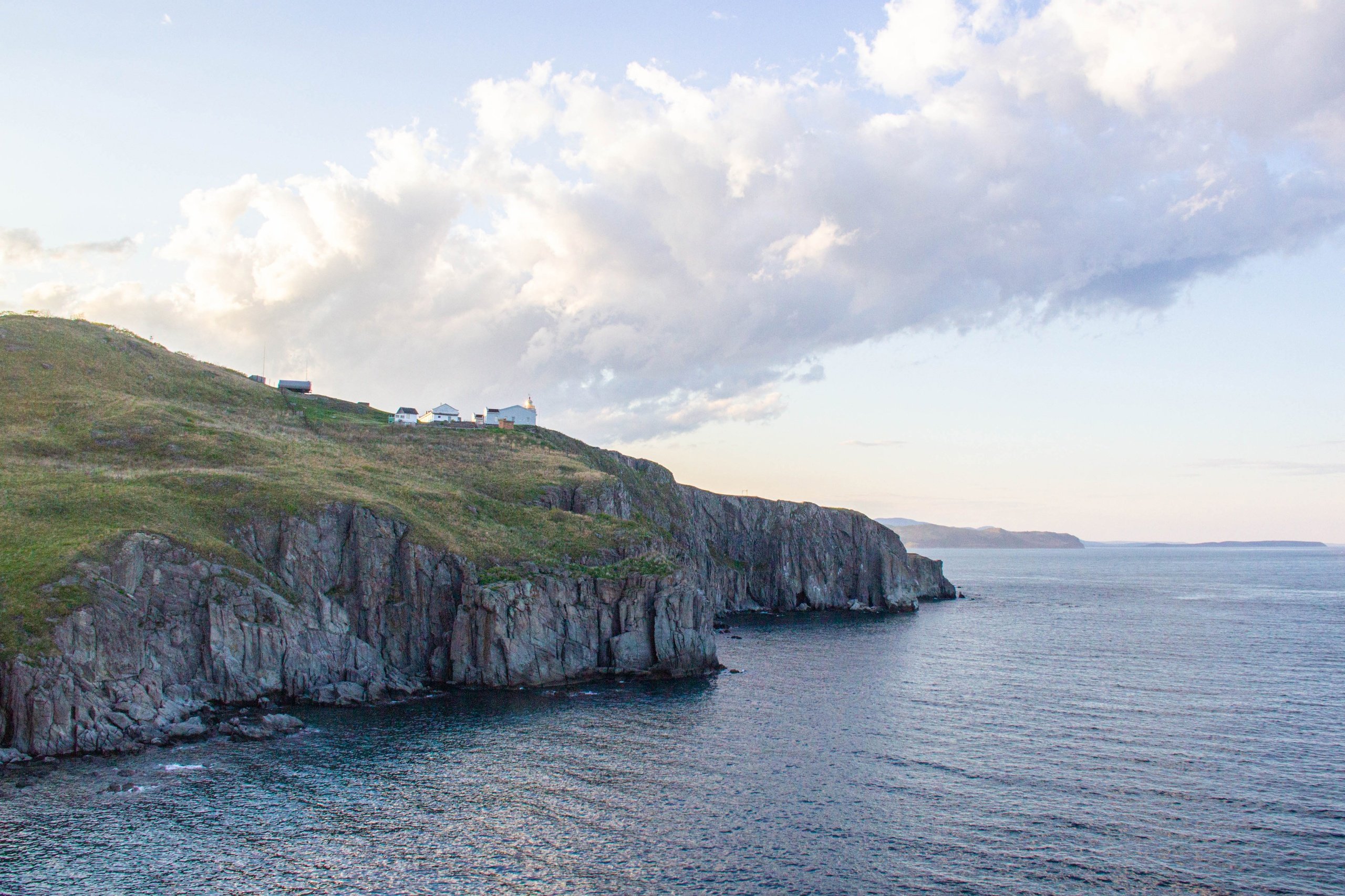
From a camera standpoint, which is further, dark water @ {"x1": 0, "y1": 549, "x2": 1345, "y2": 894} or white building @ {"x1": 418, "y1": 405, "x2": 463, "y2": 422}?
white building @ {"x1": 418, "y1": 405, "x2": 463, "y2": 422}

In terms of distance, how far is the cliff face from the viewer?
65.6m

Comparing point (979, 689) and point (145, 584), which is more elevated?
point (145, 584)

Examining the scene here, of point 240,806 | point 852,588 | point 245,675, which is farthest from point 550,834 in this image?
point 852,588

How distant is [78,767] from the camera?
59.0m

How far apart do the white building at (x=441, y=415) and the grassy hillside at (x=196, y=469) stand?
1548 cm

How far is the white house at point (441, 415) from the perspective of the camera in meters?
179

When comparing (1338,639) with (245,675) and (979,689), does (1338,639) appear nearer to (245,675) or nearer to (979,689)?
(979,689)

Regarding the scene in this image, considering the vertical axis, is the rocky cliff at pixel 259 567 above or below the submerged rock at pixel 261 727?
above

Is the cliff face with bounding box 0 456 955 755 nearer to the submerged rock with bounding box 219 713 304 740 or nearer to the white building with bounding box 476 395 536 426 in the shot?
the submerged rock with bounding box 219 713 304 740

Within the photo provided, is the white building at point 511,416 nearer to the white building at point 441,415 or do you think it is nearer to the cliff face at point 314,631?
the white building at point 441,415

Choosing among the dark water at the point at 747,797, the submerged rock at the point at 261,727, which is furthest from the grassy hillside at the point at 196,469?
the dark water at the point at 747,797

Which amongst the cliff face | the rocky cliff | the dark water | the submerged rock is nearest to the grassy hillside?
the rocky cliff

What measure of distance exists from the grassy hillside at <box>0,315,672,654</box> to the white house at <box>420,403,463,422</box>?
609 inches

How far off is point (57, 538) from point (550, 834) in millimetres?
56759
